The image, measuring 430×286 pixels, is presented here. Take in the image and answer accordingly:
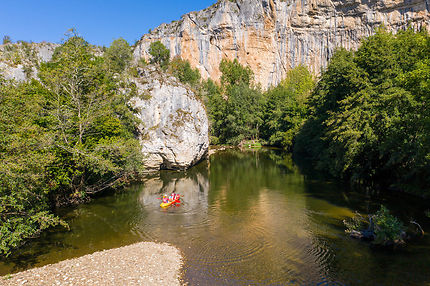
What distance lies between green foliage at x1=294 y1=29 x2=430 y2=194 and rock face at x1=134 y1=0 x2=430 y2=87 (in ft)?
202

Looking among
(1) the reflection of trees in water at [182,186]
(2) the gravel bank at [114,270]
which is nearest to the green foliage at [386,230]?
(2) the gravel bank at [114,270]

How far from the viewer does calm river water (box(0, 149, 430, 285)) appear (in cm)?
1105

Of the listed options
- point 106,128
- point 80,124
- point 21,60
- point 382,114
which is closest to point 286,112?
point 382,114

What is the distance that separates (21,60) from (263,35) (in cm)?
7528

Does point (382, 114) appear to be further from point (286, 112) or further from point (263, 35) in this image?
point (263, 35)

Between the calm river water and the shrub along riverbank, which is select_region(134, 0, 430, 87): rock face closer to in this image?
the shrub along riverbank

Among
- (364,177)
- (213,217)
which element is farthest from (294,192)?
(213,217)

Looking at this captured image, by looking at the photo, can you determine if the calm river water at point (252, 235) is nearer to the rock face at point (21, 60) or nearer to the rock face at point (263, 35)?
the rock face at point (21, 60)

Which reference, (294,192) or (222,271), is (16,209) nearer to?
(222,271)

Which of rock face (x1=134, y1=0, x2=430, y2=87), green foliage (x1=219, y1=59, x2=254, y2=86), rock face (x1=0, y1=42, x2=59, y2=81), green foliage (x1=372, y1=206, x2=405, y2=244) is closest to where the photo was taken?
green foliage (x1=372, y1=206, x2=405, y2=244)

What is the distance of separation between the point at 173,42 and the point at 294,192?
256 feet

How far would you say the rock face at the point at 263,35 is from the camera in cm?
8225

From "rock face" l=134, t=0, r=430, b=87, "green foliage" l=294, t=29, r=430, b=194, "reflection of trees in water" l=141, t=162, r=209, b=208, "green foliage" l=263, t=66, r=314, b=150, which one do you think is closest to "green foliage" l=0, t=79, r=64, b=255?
"reflection of trees in water" l=141, t=162, r=209, b=208

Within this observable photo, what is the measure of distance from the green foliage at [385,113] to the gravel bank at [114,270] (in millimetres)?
14383
